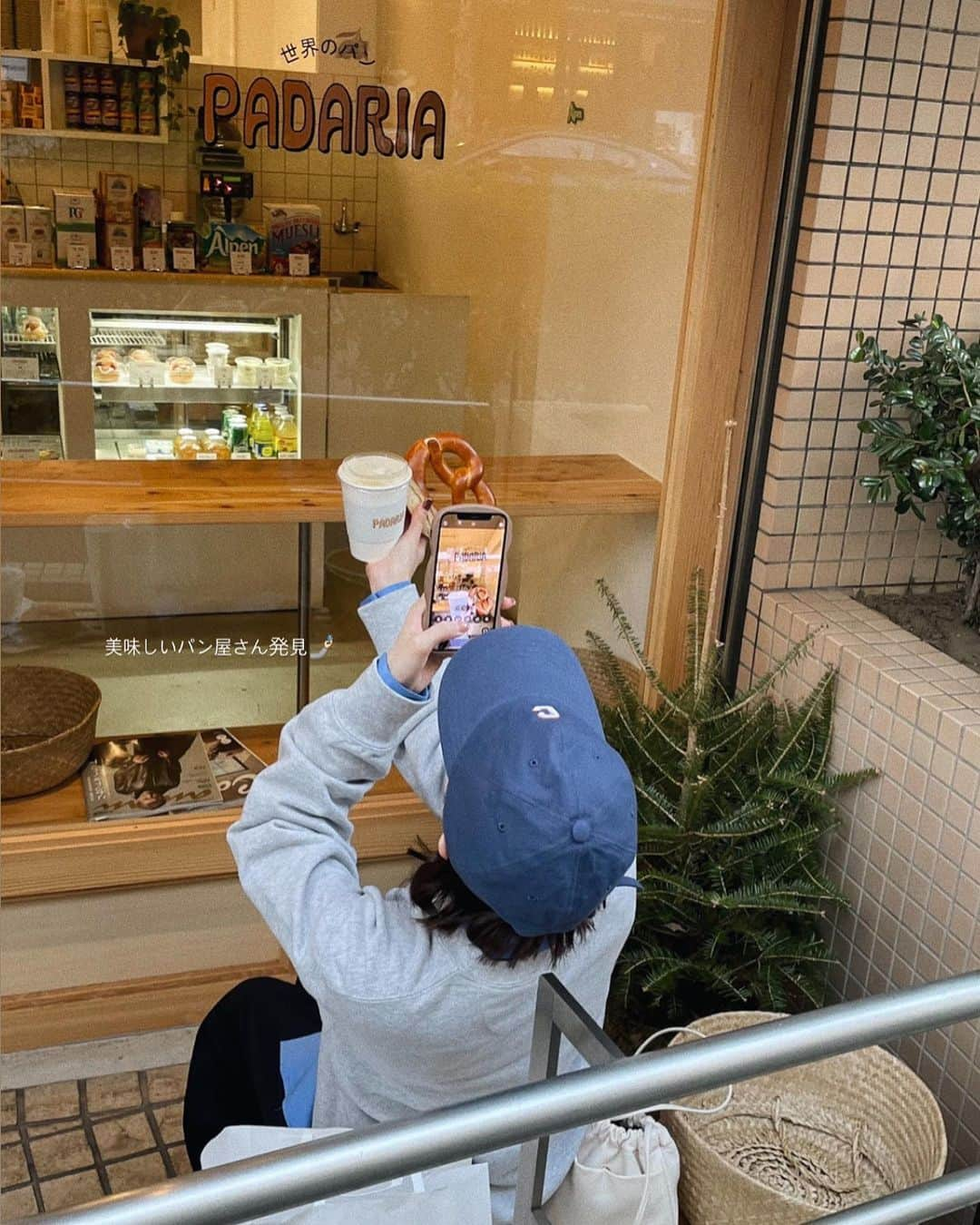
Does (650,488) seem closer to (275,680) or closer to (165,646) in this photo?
(275,680)

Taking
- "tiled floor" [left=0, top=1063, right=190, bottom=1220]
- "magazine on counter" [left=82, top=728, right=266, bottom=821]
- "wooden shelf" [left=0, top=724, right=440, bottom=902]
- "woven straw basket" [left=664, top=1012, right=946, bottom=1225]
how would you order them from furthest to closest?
1. "magazine on counter" [left=82, top=728, right=266, bottom=821]
2. "wooden shelf" [left=0, top=724, right=440, bottom=902]
3. "tiled floor" [left=0, top=1063, right=190, bottom=1220]
4. "woven straw basket" [left=664, top=1012, right=946, bottom=1225]

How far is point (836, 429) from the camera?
2.44 m

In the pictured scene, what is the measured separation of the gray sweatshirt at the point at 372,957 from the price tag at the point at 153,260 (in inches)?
45.6

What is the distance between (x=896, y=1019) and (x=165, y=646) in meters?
1.88

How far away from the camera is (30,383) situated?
221 centimetres

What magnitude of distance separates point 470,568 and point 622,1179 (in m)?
0.78

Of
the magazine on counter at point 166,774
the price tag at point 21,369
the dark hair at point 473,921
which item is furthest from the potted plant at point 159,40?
the dark hair at point 473,921

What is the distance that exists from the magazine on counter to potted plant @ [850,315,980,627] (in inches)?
54.1

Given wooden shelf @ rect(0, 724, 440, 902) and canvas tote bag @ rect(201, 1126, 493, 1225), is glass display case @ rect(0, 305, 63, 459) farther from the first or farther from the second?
canvas tote bag @ rect(201, 1126, 493, 1225)

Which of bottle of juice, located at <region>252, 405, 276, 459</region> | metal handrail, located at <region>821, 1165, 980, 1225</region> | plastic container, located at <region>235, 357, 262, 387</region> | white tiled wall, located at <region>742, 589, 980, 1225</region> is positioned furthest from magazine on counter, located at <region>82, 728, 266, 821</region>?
metal handrail, located at <region>821, 1165, 980, 1225</region>

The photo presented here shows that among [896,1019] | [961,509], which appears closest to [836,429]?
[961,509]

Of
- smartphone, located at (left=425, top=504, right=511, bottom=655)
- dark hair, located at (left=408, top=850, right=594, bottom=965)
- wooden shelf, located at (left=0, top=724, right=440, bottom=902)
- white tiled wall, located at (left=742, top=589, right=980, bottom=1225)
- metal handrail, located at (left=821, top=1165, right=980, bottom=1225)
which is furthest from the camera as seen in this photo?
wooden shelf, located at (left=0, top=724, right=440, bottom=902)

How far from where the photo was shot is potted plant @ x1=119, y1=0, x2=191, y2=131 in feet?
6.74

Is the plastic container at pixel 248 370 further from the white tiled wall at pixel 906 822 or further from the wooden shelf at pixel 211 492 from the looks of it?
the white tiled wall at pixel 906 822
